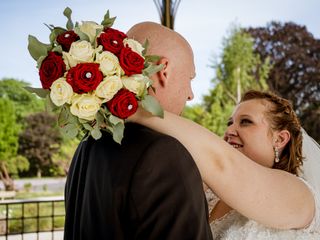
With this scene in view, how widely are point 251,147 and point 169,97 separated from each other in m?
0.71

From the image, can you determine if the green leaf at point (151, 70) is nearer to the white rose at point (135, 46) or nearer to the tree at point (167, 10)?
the white rose at point (135, 46)

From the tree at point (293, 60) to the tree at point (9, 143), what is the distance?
11853mm

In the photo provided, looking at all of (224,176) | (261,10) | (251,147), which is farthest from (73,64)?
(261,10)

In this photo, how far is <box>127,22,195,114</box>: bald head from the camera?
45.4 inches

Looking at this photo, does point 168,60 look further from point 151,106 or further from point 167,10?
point 167,10

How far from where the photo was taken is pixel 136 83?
3.49ft

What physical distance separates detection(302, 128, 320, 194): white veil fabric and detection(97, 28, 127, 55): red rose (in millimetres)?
1124

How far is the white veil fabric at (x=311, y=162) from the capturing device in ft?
6.20

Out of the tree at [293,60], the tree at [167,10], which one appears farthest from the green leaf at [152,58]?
the tree at [293,60]

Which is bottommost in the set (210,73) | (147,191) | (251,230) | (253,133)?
(210,73)

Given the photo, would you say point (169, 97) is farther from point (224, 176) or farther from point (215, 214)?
point (215, 214)

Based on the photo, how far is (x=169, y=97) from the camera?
1.18 m

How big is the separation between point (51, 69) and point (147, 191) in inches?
14.5

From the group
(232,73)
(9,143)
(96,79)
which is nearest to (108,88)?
(96,79)
